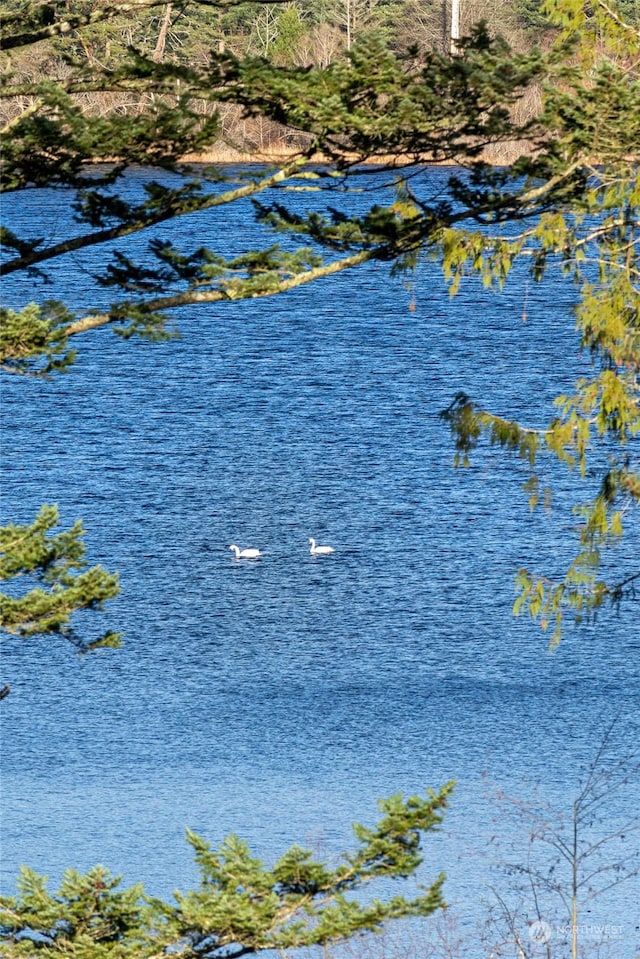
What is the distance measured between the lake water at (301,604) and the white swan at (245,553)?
27cm

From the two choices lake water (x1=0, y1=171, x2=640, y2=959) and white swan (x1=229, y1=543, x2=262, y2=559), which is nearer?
lake water (x1=0, y1=171, x2=640, y2=959)

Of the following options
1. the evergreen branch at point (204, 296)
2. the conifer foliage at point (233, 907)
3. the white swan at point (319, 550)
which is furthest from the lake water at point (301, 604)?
the conifer foliage at point (233, 907)

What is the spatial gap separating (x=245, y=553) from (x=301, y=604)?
55.3 inches

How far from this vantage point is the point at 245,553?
62.2 feet

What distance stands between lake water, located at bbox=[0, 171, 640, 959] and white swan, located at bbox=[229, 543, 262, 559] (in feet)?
0.90

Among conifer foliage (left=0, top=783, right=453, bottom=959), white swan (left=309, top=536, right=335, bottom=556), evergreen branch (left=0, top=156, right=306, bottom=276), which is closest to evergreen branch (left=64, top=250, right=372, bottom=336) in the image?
evergreen branch (left=0, top=156, right=306, bottom=276)

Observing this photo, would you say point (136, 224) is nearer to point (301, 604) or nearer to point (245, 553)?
point (301, 604)

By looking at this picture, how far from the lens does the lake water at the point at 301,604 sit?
36.7ft

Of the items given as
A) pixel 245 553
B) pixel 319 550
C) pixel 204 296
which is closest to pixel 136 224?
pixel 204 296

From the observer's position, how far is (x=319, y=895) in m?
5.61

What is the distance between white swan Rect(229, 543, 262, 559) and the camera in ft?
62.4

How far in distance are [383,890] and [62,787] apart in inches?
124

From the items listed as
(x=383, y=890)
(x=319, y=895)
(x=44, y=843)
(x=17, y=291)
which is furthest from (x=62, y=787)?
(x=17, y=291)

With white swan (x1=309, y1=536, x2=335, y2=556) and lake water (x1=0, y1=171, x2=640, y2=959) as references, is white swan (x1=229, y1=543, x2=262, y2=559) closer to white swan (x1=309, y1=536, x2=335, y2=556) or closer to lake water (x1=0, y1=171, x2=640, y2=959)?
lake water (x1=0, y1=171, x2=640, y2=959)
